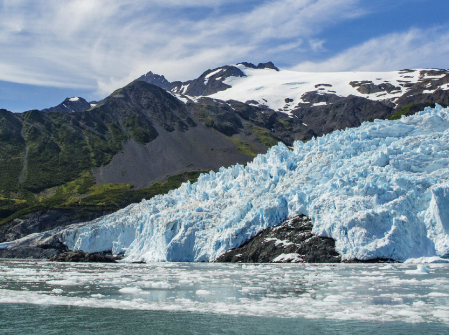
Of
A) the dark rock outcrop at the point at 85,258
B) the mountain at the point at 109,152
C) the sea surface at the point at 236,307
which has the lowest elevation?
the dark rock outcrop at the point at 85,258

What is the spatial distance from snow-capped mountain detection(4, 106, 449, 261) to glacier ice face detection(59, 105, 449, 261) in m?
0.09

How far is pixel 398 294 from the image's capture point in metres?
18.8

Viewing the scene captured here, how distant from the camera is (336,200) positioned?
40000mm

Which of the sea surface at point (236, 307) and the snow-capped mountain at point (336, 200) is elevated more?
the snow-capped mountain at point (336, 200)

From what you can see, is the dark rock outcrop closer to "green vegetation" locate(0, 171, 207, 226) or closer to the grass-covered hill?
the grass-covered hill

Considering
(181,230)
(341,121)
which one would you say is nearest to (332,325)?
(181,230)

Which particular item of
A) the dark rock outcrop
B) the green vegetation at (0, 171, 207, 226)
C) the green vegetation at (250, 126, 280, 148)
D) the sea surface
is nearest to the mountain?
the green vegetation at (0, 171, 207, 226)

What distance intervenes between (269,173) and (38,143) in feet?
401

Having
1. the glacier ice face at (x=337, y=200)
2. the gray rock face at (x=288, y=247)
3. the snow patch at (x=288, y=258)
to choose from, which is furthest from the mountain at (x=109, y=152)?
the snow patch at (x=288, y=258)

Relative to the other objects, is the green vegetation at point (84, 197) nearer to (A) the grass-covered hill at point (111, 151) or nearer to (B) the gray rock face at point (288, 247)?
(A) the grass-covered hill at point (111, 151)

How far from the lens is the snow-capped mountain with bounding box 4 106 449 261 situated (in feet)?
121

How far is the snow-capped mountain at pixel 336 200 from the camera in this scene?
36.8 m

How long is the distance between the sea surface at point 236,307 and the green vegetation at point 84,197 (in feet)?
278

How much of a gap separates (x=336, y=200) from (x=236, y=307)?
25.5 metres
